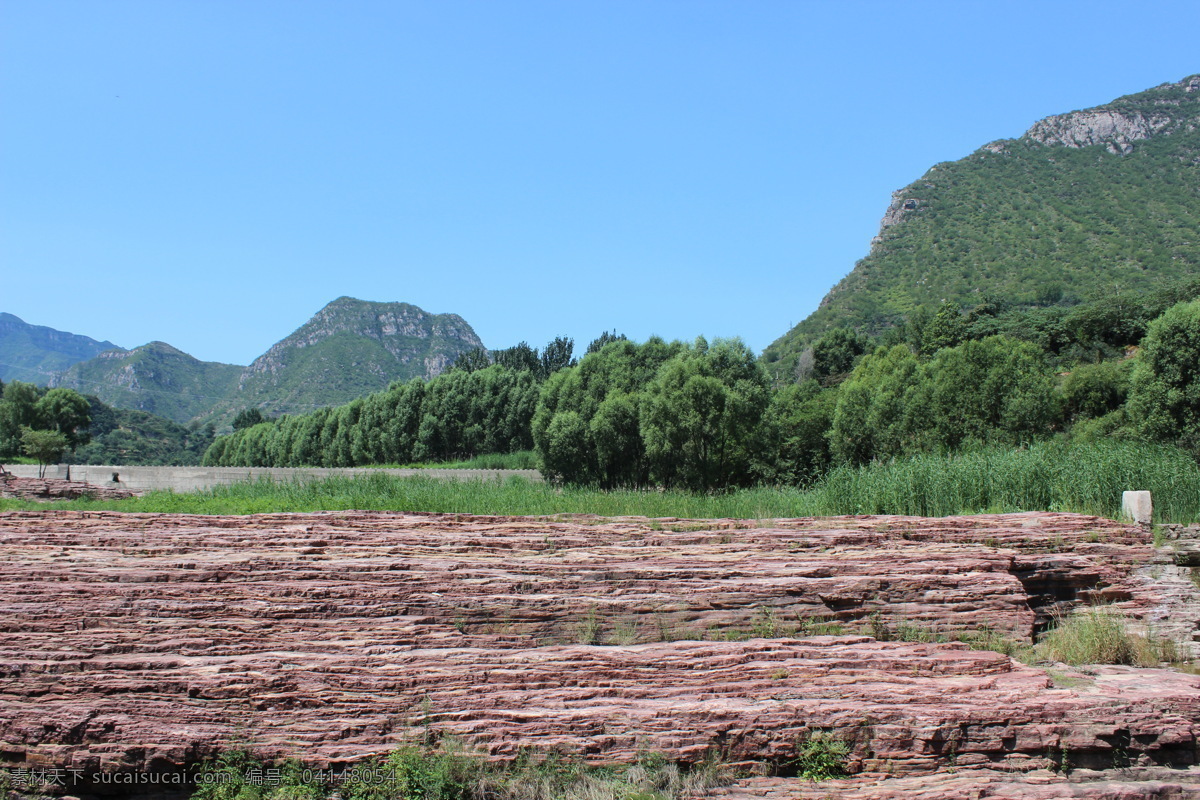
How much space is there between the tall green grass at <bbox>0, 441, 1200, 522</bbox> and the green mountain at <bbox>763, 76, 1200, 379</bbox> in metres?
47.6

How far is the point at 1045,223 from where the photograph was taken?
66.3 meters

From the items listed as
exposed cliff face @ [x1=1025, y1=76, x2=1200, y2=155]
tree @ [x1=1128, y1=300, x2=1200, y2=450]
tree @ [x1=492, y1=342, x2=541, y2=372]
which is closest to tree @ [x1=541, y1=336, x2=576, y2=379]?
tree @ [x1=492, y1=342, x2=541, y2=372]

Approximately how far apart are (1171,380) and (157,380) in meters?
127

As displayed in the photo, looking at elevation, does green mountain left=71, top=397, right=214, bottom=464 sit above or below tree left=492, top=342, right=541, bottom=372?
below

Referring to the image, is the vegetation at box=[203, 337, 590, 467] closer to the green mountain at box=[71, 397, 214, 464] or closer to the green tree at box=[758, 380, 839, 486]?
the green tree at box=[758, 380, 839, 486]

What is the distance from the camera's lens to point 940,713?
643 cm

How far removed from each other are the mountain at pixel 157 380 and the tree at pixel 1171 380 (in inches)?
4340

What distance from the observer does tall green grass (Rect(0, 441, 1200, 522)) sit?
11227 mm

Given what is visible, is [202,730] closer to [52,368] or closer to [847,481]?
[847,481]

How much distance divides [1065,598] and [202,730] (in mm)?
9402

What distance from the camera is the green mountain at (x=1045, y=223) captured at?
59594 mm

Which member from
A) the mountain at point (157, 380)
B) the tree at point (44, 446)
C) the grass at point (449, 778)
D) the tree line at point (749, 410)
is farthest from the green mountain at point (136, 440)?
the grass at point (449, 778)

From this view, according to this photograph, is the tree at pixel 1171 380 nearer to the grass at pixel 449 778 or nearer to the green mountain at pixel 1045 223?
the grass at pixel 449 778

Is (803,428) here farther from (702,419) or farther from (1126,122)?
(1126,122)
